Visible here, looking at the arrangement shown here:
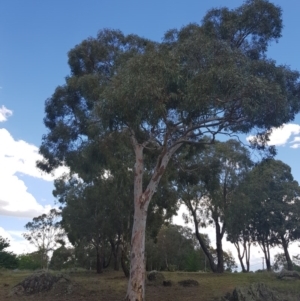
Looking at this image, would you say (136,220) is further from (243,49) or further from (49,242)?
(49,242)

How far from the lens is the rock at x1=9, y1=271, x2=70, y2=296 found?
A: 837 inches

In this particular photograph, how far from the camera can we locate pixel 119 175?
25484 millimetres

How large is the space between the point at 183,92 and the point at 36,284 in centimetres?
1215

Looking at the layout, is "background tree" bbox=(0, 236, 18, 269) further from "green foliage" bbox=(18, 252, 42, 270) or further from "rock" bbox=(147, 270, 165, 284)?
"rock" bbox=(147, 270, 165, 284)

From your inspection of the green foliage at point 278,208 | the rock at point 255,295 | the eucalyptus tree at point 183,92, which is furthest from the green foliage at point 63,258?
the rock at point 255,295

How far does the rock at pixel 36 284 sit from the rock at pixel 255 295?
28.1 feet

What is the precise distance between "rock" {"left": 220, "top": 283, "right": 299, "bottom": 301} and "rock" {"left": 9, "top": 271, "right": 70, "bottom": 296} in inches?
337

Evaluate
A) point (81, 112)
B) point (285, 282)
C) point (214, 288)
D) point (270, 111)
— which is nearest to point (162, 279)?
point (214, 288)

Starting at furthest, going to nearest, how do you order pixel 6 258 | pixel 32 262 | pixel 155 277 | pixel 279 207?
pixel 32 262 → pixel 6 258 → pixel 279 207 → pixel 155 277

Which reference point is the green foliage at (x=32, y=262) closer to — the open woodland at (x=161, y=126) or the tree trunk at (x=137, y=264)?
the open woodland at (x=161, y=126)

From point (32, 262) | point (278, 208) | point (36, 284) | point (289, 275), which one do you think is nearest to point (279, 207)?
point (278, 208)

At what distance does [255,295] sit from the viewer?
1820cm

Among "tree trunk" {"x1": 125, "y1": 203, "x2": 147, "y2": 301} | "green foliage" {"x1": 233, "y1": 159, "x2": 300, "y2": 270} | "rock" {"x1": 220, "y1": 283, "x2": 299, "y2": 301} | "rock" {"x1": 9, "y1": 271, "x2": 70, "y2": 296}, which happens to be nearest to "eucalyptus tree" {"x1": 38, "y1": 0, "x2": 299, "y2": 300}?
"tree trunk" {"x1": 125, "y1": 203, "x2": 147, "y2": 301}

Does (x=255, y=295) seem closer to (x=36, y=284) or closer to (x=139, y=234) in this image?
(x=139, y=234)
